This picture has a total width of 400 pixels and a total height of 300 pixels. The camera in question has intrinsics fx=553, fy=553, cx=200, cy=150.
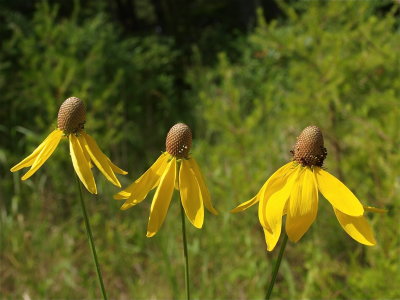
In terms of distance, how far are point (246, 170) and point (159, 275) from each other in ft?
2.47

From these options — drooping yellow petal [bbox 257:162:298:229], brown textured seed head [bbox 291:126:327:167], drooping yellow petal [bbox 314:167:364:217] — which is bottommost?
drooping yellow petal [bbox 314:167:364:217]

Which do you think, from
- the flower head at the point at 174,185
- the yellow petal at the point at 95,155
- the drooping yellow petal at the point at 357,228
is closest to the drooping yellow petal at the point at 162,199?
the flower head at the point at 174,185

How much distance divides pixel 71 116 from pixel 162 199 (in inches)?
10.4

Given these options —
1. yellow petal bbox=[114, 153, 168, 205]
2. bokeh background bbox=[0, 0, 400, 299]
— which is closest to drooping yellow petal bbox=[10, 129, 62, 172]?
Answer: yellow petal bbox=[114, 153, 168, 205]

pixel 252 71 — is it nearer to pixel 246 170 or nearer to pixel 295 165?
pixel 246 170

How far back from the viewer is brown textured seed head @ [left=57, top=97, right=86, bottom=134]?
1118 millimetres

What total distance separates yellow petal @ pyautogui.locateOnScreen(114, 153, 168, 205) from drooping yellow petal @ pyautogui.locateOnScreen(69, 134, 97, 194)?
54mm

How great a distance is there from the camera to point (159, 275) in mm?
3055

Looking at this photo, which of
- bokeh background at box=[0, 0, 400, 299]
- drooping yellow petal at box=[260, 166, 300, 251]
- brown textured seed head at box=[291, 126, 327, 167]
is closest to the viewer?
drooping yellow petal at box=[260, 166, 300, 251]

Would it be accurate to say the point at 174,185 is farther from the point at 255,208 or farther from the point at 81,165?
the point at 255,208

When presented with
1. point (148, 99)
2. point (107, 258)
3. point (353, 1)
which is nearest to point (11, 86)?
point (148, 99)

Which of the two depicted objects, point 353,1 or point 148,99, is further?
point 148,99

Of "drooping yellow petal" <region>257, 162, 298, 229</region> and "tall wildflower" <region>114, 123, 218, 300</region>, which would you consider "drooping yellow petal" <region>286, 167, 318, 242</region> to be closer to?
"drooping yellow petal" <region>257, 162, 298, 229</region>

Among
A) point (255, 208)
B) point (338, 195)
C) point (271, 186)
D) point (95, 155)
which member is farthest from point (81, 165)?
point (255, 208)
